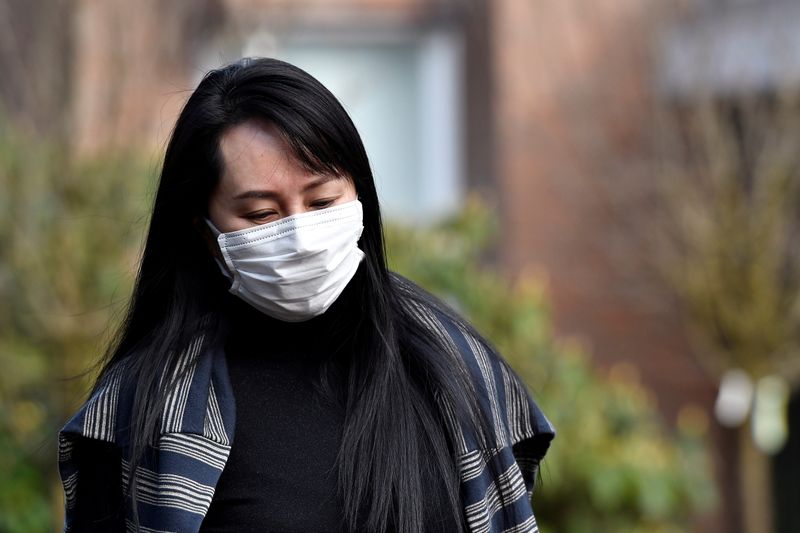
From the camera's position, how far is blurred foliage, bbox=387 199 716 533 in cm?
504

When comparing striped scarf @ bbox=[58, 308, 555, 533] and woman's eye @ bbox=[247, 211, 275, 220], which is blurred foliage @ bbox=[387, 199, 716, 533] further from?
woman's eye @ bbox=[247, 211, 275, 220]

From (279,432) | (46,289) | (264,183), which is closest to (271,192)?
(264,183)

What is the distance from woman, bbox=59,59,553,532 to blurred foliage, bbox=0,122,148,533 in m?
2.78

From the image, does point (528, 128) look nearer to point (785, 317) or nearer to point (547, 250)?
point (547, 250)

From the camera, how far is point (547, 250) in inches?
306

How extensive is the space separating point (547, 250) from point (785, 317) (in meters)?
1.67

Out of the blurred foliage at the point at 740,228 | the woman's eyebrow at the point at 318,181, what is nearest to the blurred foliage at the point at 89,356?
the blurred foliage at the point at 740,228

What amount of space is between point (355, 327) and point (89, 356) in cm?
314

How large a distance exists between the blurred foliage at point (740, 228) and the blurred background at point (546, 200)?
16mm

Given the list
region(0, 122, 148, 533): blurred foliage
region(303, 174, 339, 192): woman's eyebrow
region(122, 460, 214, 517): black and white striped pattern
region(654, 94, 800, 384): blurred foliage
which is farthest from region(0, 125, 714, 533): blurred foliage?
region(303, 174, 339, 192): woman's eyebrow

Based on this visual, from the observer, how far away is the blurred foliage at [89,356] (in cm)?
496

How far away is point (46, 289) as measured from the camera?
197 inches

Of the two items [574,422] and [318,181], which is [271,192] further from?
[574,422]

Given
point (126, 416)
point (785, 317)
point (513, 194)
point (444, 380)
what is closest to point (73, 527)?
point (126, 416)
